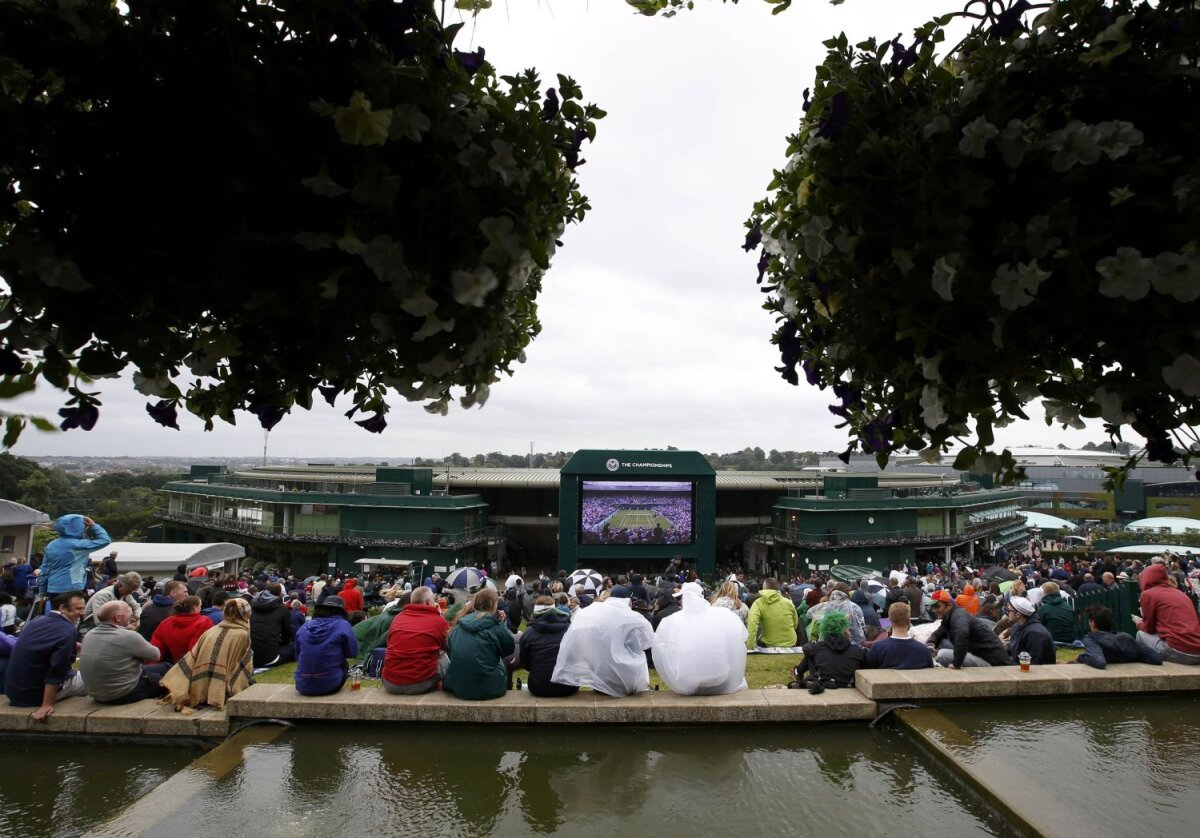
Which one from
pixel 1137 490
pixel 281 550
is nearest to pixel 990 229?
pixel 281 550

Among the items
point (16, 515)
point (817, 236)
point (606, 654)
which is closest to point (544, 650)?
point (606, 654)

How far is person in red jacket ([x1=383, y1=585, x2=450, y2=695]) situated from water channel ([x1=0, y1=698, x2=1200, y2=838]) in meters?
0.54

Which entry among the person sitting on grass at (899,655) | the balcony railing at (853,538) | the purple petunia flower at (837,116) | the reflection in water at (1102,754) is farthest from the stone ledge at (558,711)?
the balcony railing at (853,538)

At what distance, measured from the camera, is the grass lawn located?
20.8ft

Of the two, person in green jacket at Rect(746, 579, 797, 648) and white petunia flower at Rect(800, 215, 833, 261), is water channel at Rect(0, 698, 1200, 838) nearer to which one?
white petunia flower at Rect(800, 215, 833, 261)

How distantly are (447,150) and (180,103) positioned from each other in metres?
0.60

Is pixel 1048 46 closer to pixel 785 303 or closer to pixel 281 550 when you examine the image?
pixel 785 303

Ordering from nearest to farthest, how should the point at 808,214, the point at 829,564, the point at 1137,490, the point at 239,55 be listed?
the point at 239,55, the point at 808,214, the point at 829,564, the point at 1137,490

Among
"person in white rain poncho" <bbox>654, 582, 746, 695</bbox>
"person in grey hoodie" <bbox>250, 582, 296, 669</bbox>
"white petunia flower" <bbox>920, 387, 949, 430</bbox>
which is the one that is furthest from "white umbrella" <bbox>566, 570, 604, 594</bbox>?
"white petunia flower" <bbox>920, 387, 949, 430</bbox>

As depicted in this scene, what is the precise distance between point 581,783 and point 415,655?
191 centimetres

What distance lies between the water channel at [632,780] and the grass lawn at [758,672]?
1.66 metres

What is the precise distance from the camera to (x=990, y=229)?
6.12ft

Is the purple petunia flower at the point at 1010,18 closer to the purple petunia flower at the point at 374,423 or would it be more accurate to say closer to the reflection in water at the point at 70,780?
the purple petunia flower at the point at 374,423

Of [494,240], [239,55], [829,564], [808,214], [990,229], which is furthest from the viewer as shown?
[829,564]
